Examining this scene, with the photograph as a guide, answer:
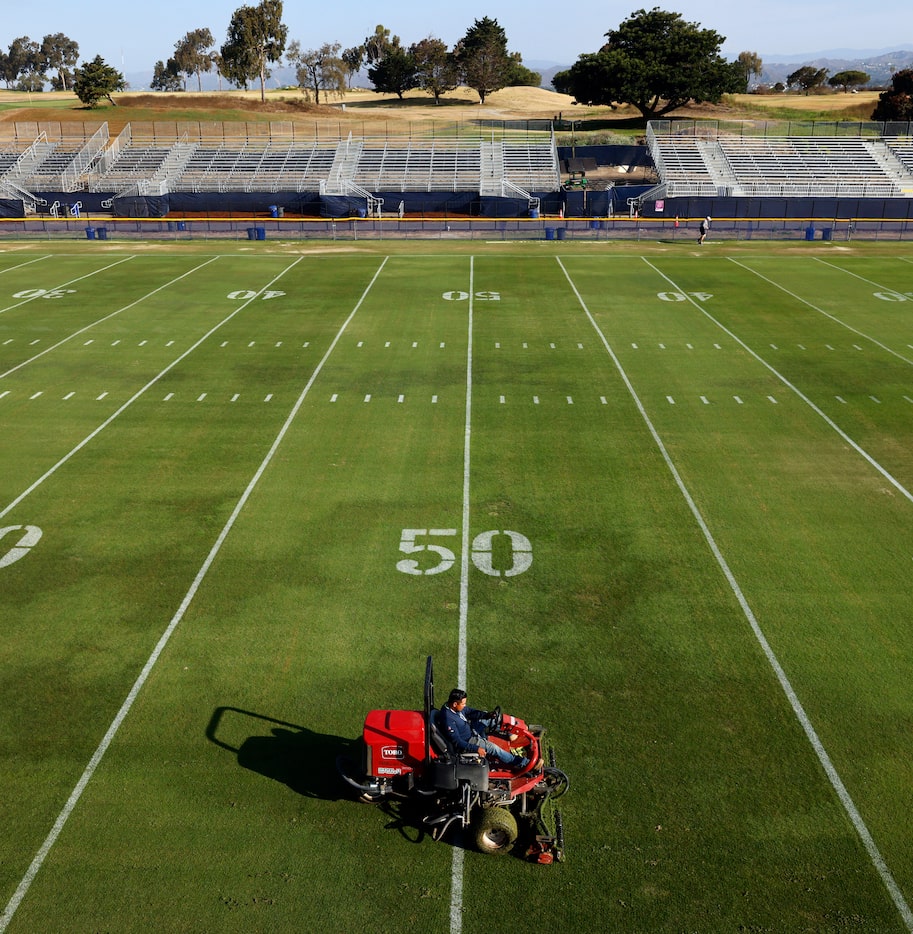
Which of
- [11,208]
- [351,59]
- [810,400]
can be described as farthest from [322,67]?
[810,400]

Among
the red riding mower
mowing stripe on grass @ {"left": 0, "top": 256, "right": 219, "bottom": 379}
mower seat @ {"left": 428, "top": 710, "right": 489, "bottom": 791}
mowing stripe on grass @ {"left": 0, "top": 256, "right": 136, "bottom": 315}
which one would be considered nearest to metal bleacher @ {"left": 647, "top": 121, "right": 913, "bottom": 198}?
mowing stripe on grass @ {"left": 0, "top": 256, "right": 219, "bottom": 379}

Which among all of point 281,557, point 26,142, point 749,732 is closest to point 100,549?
point 281,557

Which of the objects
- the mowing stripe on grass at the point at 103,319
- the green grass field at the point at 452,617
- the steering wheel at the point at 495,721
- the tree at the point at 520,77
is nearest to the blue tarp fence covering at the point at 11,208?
the mowing stripe on grass at the point at 103,319

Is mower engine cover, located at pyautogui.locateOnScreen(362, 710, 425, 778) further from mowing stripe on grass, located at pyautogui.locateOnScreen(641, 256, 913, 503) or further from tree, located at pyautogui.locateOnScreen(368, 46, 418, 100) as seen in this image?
tree, located at pyautogui.locateOnScreen(368, 46, 418, 100)

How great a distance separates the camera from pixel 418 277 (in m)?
39.0

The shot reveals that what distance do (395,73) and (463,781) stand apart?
5003 inches

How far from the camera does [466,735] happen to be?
9430 mm

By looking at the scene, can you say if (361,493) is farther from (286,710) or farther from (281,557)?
(286,710)

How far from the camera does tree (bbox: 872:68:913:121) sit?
295 ft

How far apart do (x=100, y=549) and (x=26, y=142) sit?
7408 centimetres

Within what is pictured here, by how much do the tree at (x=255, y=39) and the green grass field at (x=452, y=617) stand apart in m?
105

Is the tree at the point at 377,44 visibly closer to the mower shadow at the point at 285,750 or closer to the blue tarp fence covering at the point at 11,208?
the blue tarp fence covering at the point at 11,208

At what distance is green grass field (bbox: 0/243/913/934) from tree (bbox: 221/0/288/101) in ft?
346

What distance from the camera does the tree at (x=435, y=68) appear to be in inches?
4715
